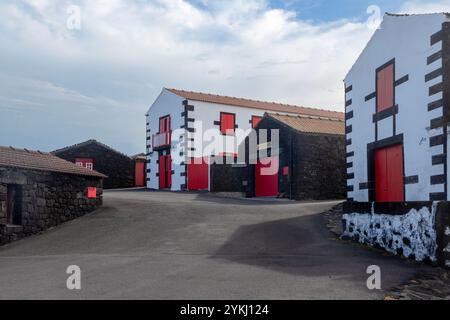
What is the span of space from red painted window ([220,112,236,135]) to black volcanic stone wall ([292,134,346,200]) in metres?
7.79

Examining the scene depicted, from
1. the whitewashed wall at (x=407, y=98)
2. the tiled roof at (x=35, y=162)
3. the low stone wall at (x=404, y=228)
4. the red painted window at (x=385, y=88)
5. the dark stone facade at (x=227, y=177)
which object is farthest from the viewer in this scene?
the dark stone facade at (x=227, y=177)

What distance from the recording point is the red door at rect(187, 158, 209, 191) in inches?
1030

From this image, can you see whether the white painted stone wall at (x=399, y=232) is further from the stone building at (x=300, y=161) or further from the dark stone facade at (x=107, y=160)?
the dark stone facade at (x=107, y=160)

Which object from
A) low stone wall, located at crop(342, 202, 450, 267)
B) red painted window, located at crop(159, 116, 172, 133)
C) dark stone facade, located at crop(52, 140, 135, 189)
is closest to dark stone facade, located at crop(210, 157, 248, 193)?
red painted window, located at crop(159, 116, 172, 133)

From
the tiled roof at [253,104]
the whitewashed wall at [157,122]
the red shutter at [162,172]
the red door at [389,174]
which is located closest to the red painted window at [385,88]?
the red door at [389,174]

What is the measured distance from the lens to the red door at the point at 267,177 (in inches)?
877

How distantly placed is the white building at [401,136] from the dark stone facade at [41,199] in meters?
8.40

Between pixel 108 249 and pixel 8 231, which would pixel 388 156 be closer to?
pixel 108 249

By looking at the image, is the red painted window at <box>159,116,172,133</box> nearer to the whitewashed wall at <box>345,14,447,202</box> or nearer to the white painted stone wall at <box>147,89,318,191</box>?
the white painted stone wall at <box>147,89,318,191</box>

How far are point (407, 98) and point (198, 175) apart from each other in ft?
53.8

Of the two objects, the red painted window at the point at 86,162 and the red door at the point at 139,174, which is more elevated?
the red painted window at the point at 86,162

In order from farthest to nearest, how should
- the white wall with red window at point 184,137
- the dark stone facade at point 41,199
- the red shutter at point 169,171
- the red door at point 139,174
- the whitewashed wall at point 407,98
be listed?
the red door at point 139,174 → the red shutter at point 169,171 → the white wall with red window at point 184,137 → the dark stone facade at point 41,199 → the whitewashed wall at point 407,98

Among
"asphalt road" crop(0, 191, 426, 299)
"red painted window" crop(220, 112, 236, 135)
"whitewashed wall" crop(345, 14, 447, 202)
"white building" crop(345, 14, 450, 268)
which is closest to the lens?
Answer: "asphalt road" crop(0, 191, 426, 299)

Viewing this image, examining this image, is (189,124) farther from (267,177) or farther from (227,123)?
(267,177)
